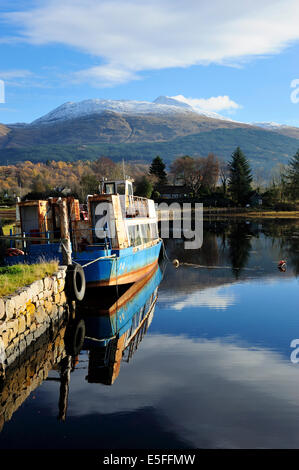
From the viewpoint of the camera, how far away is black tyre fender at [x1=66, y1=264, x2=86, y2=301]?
2030cm

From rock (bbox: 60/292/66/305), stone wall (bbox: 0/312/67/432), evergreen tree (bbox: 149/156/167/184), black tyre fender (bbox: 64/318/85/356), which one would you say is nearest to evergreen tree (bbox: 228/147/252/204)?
evergreen tree (bbox: 149/156/167/184)

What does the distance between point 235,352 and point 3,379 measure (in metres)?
7.83

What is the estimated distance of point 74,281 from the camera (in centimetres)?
2030

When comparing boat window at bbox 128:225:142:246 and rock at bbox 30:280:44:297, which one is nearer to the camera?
rock at bbox 30:280:44:297

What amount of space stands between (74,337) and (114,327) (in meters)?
2.21

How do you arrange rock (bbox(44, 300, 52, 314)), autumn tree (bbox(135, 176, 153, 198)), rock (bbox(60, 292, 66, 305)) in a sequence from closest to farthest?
rock (bbox(44, 300, 52, 314)) < rock (bbox(60, 292, 66, 305)) < autumn tree (bbox(135, 176, 153, 198))

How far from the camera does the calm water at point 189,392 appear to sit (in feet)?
33.9

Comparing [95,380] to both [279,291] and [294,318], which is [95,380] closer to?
[294,318]

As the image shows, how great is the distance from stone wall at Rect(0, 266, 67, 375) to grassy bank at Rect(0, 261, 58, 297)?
44 cm

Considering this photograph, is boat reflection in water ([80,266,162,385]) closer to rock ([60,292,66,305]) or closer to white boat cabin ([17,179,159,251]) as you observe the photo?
rock ([60,292,66,305])

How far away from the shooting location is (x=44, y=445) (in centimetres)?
1001

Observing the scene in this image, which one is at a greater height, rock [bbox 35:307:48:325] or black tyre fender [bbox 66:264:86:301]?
black tyre fender [bbox 66:264:86:301]

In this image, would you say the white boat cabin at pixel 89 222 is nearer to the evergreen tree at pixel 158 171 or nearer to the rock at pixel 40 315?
the rock at pixel 40 315

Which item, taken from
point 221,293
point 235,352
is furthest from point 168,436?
point 221,293
